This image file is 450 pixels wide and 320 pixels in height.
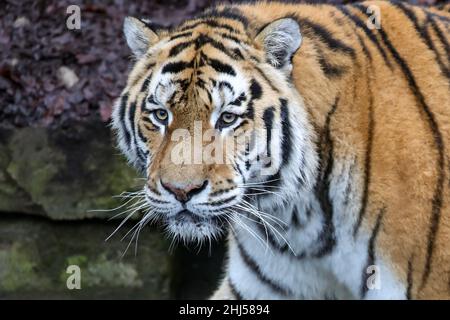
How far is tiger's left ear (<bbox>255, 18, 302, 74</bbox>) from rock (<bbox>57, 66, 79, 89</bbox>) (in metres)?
2.48

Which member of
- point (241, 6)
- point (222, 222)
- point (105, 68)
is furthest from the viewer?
point (105, 68)

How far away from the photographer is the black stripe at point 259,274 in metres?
3.56

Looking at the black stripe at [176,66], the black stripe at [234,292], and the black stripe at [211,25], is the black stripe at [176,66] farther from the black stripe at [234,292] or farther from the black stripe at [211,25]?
the black stripe at [234,292]

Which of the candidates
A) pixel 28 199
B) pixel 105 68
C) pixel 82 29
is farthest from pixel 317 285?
pixel 82 29

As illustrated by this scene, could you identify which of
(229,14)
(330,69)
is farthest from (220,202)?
(229,14)

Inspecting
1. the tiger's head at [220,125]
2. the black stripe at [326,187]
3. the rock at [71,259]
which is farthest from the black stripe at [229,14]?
the rock at [71,259]

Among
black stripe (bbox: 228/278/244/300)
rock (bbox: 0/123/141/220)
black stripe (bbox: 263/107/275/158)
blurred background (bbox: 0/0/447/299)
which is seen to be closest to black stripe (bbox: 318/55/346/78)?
black stripe (bbox: 263/107/275/158)

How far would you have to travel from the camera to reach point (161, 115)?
10.1 ft

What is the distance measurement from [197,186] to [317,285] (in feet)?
2.72

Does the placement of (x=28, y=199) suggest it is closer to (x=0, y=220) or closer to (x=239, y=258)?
(x=0, y=220)

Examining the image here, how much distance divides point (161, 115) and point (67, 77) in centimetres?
245

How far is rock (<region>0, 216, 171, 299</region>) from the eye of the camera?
489 centimetres

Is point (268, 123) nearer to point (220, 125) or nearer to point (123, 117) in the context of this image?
point (220, 125)

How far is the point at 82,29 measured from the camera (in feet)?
18.4
